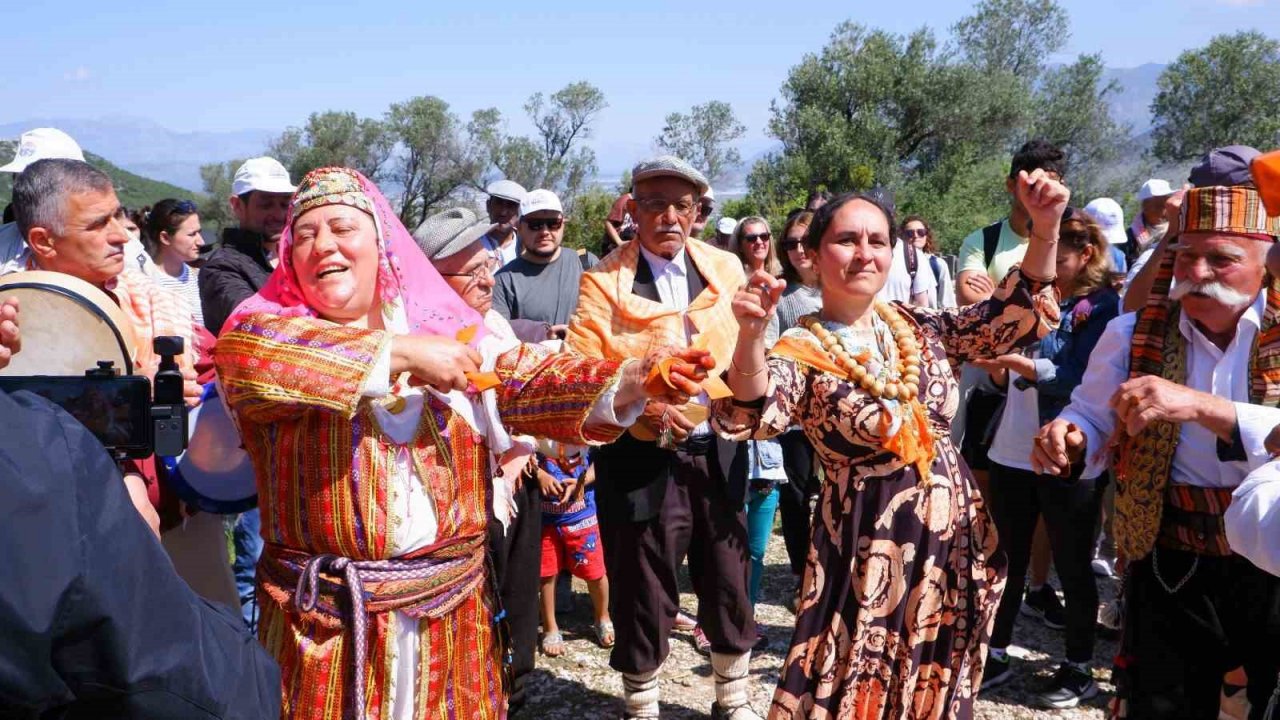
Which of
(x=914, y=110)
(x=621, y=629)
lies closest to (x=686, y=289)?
(x=621, y=629)

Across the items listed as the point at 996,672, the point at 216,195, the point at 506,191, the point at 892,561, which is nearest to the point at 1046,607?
the point at 996,672

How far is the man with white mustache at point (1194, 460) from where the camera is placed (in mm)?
2814

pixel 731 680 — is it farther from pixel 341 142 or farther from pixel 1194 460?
pixel 341 142

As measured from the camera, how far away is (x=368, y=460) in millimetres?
2467

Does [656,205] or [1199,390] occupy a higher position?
[656,205]

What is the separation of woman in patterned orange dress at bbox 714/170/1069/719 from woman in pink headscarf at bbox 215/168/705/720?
3.23ft

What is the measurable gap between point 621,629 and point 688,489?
0.64 m

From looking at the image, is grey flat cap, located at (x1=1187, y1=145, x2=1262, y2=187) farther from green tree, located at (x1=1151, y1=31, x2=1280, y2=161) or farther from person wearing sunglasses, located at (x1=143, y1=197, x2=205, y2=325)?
green tree, located at (x1=1151, y1=31, x2=1280, y2=161)

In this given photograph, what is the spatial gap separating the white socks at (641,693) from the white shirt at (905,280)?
10.9 feet

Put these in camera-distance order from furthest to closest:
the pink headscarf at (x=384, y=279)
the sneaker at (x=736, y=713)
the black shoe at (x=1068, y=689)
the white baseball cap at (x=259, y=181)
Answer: the white baseball cap at (x=259, y=181) < the black shoe at (x=1068, y=689) < the sneaker at (x=736, y=713) < the pink headscarf at (x=384, y=279)

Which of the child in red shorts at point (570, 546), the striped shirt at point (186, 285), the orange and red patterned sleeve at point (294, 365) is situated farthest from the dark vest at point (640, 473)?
the striped shirt at point (186, 285)

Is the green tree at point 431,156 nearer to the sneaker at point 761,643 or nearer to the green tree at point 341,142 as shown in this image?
the green tree at point 341,142

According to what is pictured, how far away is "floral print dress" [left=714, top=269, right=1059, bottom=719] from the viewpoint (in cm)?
322

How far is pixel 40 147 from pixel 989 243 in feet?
14.6
